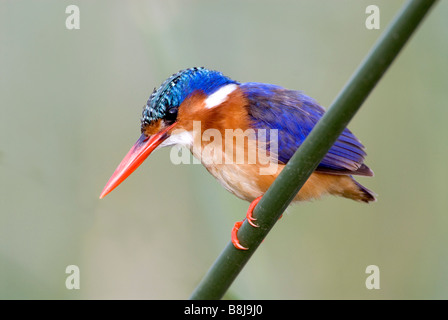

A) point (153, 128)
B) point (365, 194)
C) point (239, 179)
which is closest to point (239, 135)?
point (239, 179)

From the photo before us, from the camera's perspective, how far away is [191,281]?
1798mm

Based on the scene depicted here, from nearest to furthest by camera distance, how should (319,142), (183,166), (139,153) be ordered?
1. (319,142)
2. (139,153)
3. (183,166)

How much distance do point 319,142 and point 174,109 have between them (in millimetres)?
932

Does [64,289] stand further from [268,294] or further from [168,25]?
[168,25]

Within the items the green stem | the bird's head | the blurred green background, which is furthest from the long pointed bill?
the green stem

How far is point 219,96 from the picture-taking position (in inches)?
70.2

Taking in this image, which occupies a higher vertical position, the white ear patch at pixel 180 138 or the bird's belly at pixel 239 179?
the white ear patch at pixel 180 138

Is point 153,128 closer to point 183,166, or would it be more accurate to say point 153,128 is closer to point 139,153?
point 139,153

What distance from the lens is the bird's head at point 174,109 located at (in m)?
1.64

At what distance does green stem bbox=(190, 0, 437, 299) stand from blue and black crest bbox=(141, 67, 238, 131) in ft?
2.23

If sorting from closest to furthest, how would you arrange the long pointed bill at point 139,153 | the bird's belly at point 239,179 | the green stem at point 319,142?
the green stem at point 319,142
the long pointed bill at point 139,153
the bird's belly at point 239,179

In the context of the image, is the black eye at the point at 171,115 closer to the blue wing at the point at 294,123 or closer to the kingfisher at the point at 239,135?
the kingfisher at the point at 239,135

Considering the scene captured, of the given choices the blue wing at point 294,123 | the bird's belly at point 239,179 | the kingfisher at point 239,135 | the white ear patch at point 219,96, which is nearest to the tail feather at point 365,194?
the kingfisher at point 239,135

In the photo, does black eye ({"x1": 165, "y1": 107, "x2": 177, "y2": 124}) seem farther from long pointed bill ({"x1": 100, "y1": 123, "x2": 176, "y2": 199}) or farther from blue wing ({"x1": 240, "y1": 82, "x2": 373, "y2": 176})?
blue wing ({"x1": 240, "y1": 82, "x2": 373, "y2": 176})
